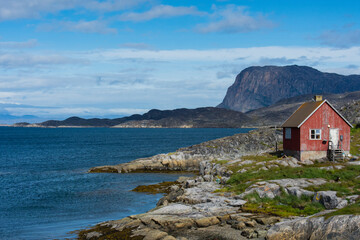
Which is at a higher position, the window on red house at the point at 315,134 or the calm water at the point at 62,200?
the window on red house at the point at 315,134

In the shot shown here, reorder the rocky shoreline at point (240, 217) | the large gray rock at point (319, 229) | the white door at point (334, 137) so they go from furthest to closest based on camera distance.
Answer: the white door at point (334, 137) < the rocky shoreline at point (240, 217) < the large gray rock at point (319, 229)

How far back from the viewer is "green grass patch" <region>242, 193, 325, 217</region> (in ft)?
77.5

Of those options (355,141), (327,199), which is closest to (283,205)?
(327,199)

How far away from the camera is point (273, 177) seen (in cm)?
3159

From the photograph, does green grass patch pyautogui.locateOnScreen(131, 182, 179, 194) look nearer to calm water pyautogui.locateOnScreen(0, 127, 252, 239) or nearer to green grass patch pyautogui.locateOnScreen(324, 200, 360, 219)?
calm water pyautogui.locateOnScreen(0, 127, 252, 239)

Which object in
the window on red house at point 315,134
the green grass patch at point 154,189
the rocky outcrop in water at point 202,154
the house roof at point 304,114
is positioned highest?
the house roof at point 304,114

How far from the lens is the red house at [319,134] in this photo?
4362 cm

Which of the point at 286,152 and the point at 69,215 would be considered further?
the point at 286,152

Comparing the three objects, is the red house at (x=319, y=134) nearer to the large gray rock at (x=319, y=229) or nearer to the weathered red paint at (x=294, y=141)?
the weathered red paint at (x=294, y=141)

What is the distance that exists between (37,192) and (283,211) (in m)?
33.6

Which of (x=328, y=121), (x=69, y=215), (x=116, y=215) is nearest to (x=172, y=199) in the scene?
(x=116, y=215)

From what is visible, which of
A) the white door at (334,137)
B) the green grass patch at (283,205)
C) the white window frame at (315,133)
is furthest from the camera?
the white door at (334,137)

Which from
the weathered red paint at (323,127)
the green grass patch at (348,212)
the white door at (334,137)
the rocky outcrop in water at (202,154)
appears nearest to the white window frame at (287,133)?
the weathered red paint at (323,127)

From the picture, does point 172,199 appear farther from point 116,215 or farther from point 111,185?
point 111,185
